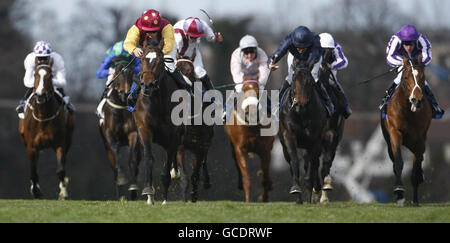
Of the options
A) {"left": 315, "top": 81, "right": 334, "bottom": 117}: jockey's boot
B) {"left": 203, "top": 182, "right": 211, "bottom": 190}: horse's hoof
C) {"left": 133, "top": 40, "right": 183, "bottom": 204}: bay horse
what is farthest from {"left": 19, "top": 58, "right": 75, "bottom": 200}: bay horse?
{"left": 315, "top": 81, "right": 334, "bottom": 117}: jockey's boot

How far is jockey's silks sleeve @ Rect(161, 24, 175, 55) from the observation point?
13797 mm

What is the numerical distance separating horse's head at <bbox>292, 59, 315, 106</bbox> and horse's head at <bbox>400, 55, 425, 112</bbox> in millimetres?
1423

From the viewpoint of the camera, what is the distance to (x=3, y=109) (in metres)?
42.3

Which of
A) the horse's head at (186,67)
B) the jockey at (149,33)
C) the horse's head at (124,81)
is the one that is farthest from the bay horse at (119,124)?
the jockey at (149,33)

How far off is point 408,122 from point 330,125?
222cm

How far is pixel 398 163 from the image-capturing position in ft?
47.3

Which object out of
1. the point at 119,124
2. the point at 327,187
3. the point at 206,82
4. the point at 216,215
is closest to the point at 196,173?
the point at 206,82

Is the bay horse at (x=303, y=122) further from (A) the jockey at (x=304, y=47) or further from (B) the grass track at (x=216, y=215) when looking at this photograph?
(B) the grass track at (x=216, y=215)

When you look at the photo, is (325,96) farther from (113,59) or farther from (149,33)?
(113,59)

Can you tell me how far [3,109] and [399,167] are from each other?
30.4 metres

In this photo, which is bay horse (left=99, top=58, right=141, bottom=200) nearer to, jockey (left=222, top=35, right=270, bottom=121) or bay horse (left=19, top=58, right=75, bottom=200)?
bay horse (left=19, top=58, right=75, bottom=200)

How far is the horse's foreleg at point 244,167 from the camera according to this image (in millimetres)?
16406

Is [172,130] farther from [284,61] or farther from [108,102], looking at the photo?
[284,61]

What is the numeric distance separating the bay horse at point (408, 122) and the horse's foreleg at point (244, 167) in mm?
2672
